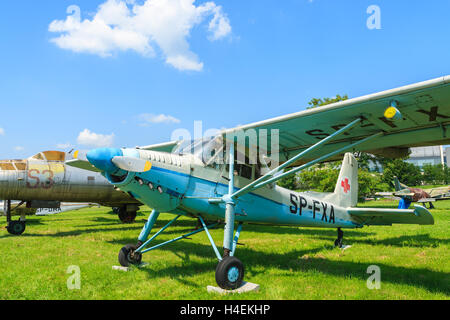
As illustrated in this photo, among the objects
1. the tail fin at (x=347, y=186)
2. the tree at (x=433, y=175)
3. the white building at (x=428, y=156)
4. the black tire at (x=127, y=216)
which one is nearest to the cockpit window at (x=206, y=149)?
the tail fin at (x=347, y=186)

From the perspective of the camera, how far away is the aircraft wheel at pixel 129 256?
5.98 metres

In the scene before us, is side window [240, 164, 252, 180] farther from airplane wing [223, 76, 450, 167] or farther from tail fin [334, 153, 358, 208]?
tail fin [334, 153, 358, 208]

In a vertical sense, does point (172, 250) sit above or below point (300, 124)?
below

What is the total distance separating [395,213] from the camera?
23.0ft

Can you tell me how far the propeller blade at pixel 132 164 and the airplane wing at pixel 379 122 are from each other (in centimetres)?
182

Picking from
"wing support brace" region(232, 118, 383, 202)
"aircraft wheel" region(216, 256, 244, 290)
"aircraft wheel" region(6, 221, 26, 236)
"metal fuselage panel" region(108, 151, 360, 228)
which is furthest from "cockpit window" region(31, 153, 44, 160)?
"aircraft wheel" region(216, 256, 244, 290)

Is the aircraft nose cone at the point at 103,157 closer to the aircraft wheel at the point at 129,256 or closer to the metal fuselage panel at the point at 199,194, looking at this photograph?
the metal fuselage panel at the point at 199,194

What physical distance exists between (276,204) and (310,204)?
4.03ft

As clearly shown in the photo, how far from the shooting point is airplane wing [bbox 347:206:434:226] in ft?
19.3

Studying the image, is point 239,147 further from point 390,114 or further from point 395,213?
point 395,213

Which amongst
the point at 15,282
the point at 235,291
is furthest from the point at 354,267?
the point at 15,282

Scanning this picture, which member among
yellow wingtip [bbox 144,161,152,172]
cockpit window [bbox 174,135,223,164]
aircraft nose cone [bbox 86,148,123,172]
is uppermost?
cockpit window [bbox 174,135,223,164]

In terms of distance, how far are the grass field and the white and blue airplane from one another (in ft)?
2.24
